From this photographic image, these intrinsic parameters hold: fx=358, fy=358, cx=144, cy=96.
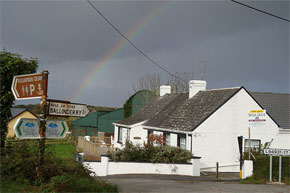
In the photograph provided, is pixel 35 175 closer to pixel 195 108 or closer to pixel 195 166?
pixel 195 166

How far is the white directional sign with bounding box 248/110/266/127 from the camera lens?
685 inches

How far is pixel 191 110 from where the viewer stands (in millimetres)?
25578

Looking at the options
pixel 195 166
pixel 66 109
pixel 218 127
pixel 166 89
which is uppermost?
pixel 166 89

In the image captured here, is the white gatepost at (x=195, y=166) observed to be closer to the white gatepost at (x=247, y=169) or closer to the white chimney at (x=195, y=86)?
the white gatepost at (x=247, y=169)

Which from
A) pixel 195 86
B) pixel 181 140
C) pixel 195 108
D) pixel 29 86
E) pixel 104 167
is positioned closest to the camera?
pixel 29 86

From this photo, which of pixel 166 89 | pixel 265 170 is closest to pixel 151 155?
pixel 265 170

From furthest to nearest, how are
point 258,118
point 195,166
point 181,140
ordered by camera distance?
point 181,140, point 195,166, point 258,118

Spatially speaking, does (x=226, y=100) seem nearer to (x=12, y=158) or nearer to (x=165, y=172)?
(x=165, y=172)

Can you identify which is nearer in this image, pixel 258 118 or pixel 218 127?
pixel 258 118

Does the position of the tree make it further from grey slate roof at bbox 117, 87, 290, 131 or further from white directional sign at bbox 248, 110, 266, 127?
grey slate roof at bbox 117, 87, 290, 131

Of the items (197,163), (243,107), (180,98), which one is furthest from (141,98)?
(197,163)

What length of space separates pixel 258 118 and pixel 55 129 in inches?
459

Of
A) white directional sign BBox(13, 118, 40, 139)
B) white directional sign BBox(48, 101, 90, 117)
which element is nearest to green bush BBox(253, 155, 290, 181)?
white directional sign BBox(48, 101, 90, 117)

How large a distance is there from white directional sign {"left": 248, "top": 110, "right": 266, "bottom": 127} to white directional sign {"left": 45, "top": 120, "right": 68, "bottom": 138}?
1139 cm
